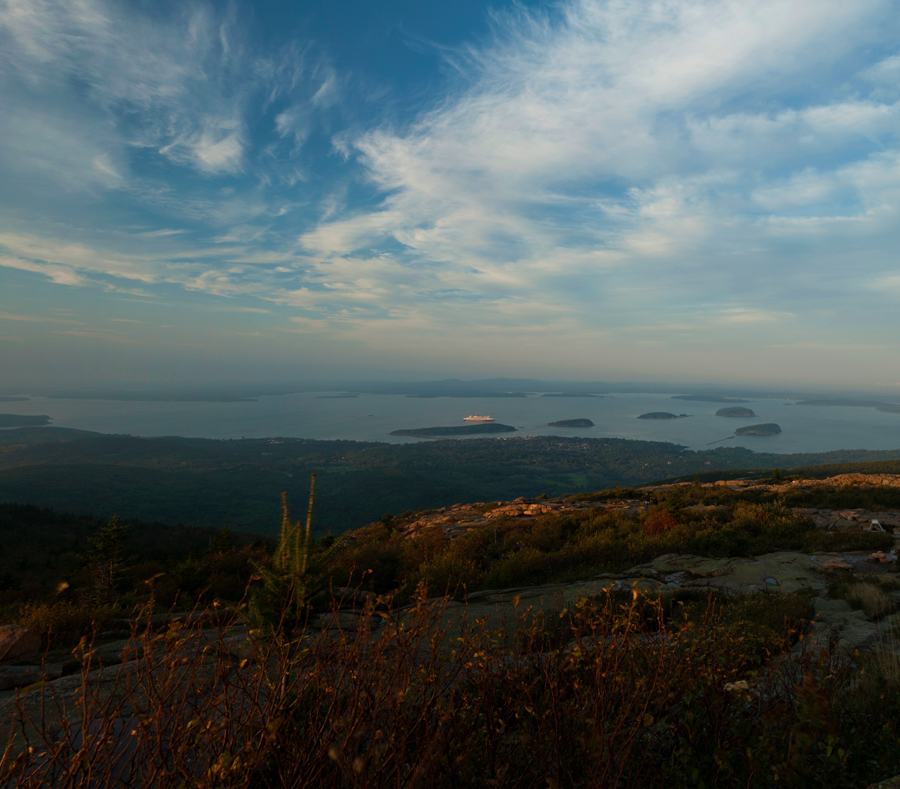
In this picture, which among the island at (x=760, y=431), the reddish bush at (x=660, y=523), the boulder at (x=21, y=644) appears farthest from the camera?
the island at (x=760, y=431)

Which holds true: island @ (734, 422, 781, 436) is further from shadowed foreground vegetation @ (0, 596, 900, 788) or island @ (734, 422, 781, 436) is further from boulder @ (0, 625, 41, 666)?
boulder @ (0, 625, 41, 666)

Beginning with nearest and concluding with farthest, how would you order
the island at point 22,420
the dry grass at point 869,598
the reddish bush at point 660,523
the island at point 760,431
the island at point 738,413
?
the dry grass at point 869,598 → the reddish bush at point 660,523 → the island at point 760,431 → the island at point 22,420 → the island at point 738,413

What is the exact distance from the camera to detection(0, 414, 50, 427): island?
392 feet

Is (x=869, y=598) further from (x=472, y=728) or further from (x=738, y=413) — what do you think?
(x=738, y=413)

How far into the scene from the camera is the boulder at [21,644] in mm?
3381

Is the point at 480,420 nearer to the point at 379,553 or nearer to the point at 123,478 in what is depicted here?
the point at 123,478

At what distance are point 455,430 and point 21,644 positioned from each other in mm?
122130

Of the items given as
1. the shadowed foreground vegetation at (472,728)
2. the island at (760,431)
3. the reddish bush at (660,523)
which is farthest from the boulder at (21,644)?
the island at (760,431)

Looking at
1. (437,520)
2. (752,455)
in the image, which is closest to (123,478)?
(437,520)

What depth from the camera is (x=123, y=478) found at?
55.9 meters

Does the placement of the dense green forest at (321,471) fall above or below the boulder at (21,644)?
below

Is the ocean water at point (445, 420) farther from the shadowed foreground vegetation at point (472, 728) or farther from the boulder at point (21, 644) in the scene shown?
the boulder at point (21, 644)

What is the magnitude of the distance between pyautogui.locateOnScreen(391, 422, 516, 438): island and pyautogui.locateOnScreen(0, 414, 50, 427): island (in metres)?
106

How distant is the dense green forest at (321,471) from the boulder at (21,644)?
27.7 m
